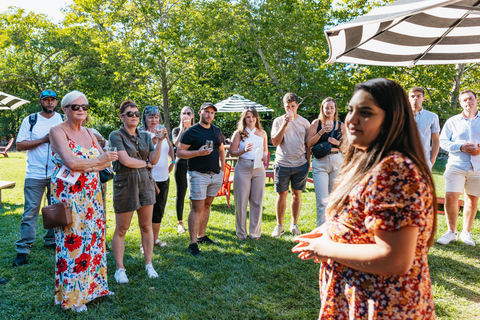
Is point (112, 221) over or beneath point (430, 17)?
beneath

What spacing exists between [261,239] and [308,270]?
1.33 metres

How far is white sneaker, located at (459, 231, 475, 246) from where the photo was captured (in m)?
5.18

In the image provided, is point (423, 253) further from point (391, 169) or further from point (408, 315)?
point (391, 169)

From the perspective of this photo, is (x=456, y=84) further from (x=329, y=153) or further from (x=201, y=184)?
(x=201, y=184)

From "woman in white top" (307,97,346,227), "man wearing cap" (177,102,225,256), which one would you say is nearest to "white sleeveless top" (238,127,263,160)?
"man wearing cap" (177,102,225,256)

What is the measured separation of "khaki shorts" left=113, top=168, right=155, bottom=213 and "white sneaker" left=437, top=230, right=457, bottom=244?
4524 millimetres

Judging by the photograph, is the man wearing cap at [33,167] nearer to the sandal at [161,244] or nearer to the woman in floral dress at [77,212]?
the woman in floral dress at [77,212]

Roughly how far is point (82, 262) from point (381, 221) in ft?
10.1

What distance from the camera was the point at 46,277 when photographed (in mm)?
4145

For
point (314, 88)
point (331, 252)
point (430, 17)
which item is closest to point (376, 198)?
point (331, 252)

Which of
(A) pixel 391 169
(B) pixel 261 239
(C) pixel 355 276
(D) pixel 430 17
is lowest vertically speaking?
(B) pixel 261 239

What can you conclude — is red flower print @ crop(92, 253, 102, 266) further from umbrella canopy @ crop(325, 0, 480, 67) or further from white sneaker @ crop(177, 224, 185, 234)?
umbrella canopy @ crop(325, 0, 480, 67)

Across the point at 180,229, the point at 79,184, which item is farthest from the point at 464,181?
the point at 79,184

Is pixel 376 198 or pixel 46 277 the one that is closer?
pixel 376 198
